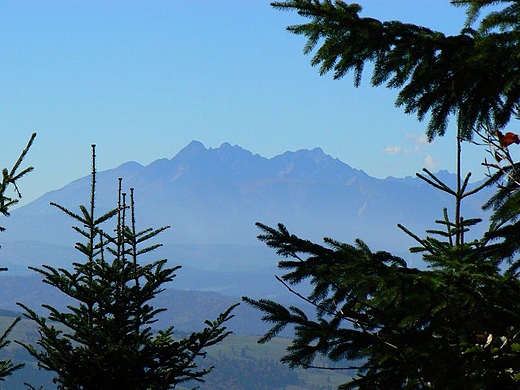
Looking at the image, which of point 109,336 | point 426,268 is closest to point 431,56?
point 426,268

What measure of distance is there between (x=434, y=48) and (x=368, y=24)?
0.62 meters

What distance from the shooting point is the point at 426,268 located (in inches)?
229

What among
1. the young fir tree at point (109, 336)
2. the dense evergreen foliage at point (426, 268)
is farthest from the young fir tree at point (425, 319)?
the young fir tree at point (109, 336)

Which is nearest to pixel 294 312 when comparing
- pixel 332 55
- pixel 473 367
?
pixel 473 367

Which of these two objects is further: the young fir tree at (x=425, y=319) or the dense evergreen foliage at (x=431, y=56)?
the dense evergreen foliage at (x=431, y=56)

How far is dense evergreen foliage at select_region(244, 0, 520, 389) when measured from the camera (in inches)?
177

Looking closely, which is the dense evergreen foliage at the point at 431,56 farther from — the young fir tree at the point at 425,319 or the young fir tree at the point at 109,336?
the young fir tree at the point at 109,336

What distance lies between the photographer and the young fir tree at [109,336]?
447 inches

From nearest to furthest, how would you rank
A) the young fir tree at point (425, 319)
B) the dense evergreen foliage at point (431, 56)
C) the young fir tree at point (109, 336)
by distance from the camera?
the young fir tree at point (425, 319), the dense evergreen foliage at point (431, 56), the young fir tree at point (109, 336)

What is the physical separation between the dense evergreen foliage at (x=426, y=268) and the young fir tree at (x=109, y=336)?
17.8 ft

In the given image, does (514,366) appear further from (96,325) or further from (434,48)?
(96,325)

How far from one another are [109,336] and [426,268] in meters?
7.21

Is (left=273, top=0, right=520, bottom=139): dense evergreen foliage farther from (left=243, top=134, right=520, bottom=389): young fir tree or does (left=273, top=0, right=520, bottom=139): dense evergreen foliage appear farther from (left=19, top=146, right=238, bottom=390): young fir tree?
(left=19, top=146, right=238, bottom=390): young fir tree

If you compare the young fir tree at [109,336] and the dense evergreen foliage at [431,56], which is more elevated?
the dense evergreen foliage at [431,56]
